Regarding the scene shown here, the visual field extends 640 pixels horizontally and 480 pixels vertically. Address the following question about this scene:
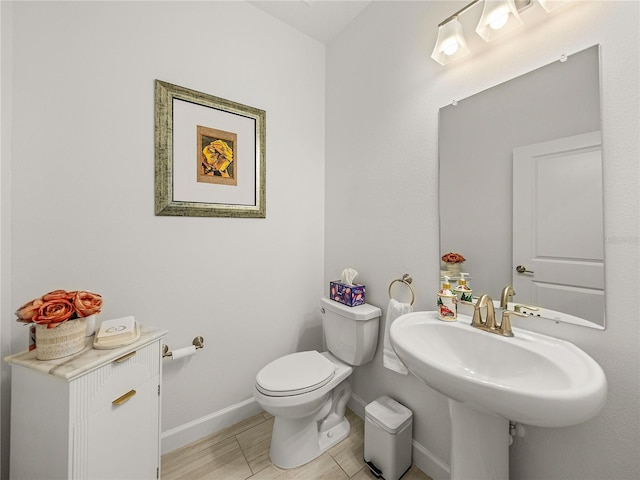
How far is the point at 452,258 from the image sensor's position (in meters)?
1.21

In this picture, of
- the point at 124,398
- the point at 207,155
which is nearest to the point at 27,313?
the point at 124,398

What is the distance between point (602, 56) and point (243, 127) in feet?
5.21

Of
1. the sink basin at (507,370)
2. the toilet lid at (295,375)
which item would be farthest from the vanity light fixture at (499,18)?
the toilet lid at (295,375)

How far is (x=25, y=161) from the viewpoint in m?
1.06

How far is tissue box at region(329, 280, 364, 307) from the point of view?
5.15 feet

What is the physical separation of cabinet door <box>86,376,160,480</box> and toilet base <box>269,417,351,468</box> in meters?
0.53

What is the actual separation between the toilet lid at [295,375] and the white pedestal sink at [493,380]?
1.80 ft

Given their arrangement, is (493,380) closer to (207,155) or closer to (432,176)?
(432,176)

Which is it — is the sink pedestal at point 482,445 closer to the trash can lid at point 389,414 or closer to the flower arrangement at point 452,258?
the trash can lid at point 389,414

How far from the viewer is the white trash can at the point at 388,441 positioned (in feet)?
4.03

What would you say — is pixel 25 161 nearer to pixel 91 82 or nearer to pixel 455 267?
pixel 91 82

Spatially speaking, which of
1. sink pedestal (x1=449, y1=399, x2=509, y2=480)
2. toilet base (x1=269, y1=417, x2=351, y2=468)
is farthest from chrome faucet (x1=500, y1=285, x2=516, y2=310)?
toilet base (x1=269, y1=417, x2=351, y2=468)

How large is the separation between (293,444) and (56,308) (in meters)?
1.19

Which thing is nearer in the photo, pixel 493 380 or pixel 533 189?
pixel 493 380
